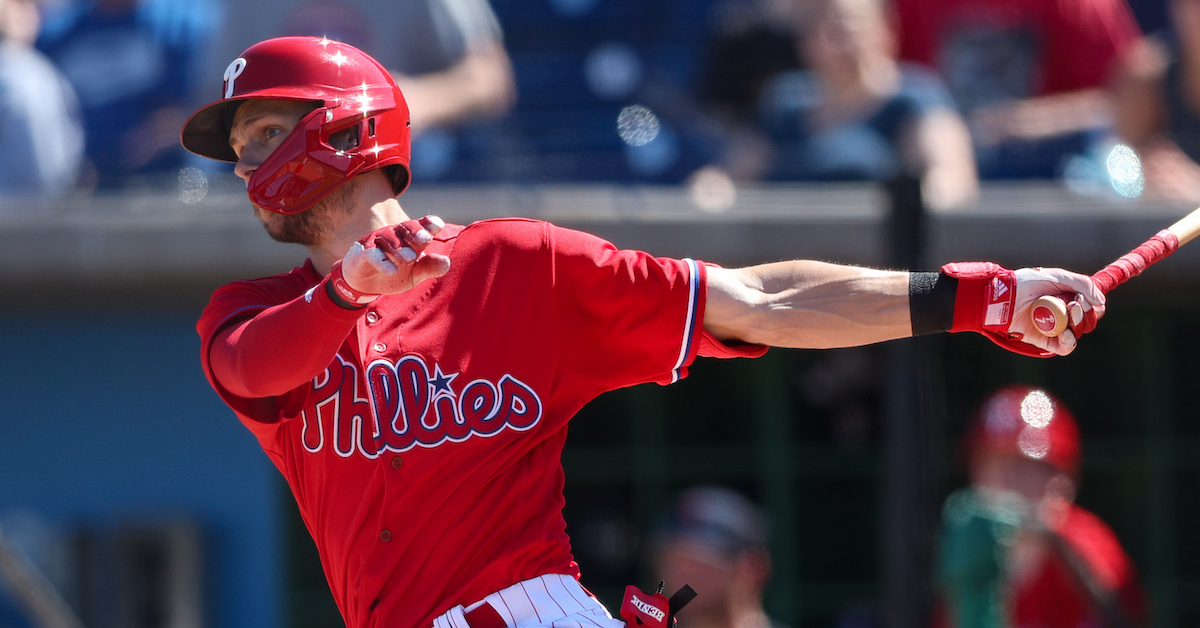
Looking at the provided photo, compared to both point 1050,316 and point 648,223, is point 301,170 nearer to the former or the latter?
point 1050,316

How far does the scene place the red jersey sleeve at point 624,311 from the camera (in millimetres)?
2549

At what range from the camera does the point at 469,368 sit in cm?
257

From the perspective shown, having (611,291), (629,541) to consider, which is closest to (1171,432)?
(629,541)

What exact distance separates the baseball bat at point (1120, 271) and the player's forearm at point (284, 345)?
4.00 feet

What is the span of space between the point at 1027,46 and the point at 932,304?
411 centimetres

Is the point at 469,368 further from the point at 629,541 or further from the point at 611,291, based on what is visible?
A: the point at 629,541

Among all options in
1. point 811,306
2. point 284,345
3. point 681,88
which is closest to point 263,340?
point 284,345

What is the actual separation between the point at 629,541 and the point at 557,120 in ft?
6.41

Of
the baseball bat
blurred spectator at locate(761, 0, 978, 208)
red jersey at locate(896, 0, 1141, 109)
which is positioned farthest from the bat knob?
red jersey at locate(896, 0, 1141, 109)

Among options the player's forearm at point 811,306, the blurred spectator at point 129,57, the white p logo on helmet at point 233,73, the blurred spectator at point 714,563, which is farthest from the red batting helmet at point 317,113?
the blurred spectator at point 129,57

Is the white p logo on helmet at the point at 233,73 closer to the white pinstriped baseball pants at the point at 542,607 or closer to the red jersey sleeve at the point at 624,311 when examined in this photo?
the red jersey sleeve at the point at 624,311

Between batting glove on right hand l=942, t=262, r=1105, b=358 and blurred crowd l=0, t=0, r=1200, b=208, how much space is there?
313 centimetres

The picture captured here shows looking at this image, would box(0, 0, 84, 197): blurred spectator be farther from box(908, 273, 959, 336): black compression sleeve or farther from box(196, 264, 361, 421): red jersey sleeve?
box(908, 273, 959, 336): black compression sleeve

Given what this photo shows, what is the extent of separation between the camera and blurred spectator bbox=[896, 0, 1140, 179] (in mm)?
5938
